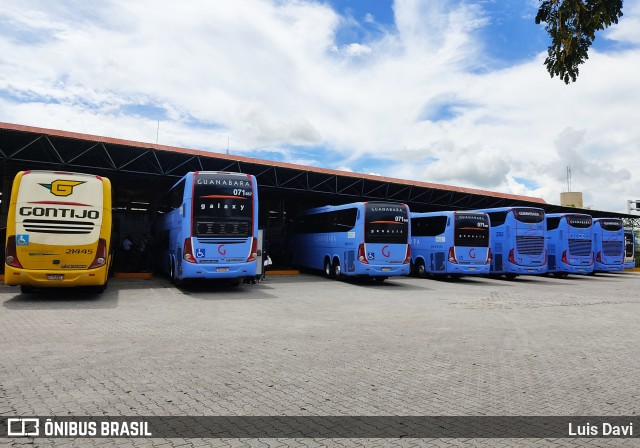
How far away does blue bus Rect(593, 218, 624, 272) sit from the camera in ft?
93.4

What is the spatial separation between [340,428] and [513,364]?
3.29 meters

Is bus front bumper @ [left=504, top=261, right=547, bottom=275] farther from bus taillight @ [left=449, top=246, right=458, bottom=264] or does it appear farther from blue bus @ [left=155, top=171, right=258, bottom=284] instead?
blue bus @ [left=155, top=171, right=258, bottom=284]

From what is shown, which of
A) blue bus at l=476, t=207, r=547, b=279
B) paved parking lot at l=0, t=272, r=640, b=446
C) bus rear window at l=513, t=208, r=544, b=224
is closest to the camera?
paved parking lot at l=0, t=272, r=640, b=446

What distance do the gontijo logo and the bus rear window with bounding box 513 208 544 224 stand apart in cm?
1900

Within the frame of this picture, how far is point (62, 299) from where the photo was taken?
12.3 m

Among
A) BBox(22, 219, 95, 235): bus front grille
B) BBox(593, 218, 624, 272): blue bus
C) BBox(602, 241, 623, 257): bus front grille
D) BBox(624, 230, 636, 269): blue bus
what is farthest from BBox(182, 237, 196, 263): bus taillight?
BBox(624, 230, 636, 269): blue bus

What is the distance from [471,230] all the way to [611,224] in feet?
42.2

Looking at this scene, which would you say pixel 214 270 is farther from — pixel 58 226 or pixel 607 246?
pixel 607 246

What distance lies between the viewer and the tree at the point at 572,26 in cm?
560

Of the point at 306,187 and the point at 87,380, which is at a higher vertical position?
the point at 306,187

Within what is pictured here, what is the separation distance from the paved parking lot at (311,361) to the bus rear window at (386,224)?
664 centimetres

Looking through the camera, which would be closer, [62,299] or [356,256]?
[62,299]

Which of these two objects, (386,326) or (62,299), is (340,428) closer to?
(386,326)

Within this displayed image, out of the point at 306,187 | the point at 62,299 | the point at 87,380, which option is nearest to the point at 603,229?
the point at 306,187
